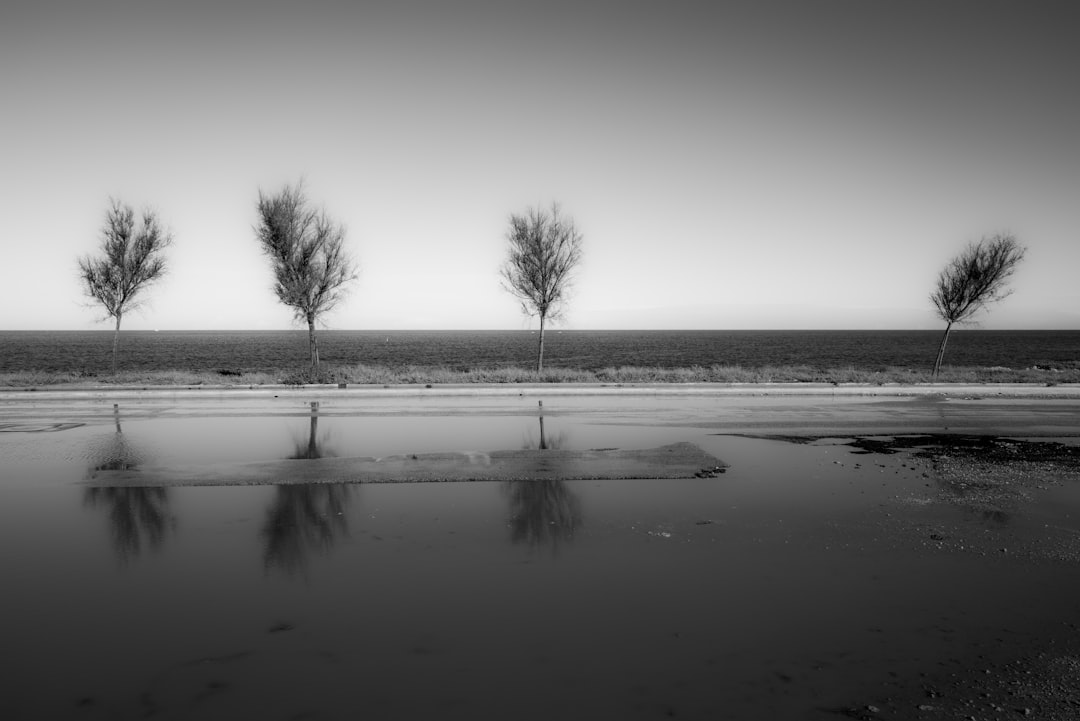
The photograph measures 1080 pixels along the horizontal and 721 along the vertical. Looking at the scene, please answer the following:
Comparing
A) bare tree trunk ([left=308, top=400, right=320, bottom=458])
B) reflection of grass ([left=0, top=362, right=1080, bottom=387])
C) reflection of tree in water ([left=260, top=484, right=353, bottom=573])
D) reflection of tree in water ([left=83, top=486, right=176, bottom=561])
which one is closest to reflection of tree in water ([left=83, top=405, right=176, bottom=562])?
reflection of tree in water ([left=83, top=486, right=176, bottom=561])

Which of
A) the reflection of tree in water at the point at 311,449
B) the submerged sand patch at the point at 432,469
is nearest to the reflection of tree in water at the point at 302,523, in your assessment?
the submerged sand patch at the point at 432,469

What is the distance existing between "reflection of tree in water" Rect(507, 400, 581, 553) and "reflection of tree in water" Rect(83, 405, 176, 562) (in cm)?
431

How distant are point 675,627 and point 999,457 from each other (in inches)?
411

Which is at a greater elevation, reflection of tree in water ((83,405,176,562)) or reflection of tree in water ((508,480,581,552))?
reflection of tree in water ((508,480,581,552))

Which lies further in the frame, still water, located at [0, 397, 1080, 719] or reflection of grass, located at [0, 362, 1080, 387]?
reflection of grass, located at [0, 362, 1080, 387]

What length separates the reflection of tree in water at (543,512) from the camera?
773 centimetres

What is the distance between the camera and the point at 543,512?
8695 mm

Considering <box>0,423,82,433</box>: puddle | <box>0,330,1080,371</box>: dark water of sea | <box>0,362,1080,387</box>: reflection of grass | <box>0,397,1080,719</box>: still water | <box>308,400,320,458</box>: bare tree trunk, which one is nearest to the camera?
<box>0,397,1080,719</box>: still water

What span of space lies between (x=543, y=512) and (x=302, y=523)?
123 inches

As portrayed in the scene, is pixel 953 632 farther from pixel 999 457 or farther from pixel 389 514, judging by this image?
pixel 999 457

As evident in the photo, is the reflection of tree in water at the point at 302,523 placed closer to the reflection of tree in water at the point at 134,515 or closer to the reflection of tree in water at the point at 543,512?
the reflection of tree in water at the point at 134,515

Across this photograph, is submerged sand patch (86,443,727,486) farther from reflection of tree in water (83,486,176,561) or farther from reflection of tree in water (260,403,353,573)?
reflection of tree in water (260,403,353,573)

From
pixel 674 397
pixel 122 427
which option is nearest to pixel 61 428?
pixel 122 427

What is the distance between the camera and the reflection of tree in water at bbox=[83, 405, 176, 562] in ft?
24.6
